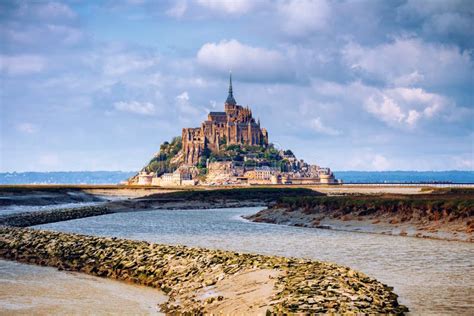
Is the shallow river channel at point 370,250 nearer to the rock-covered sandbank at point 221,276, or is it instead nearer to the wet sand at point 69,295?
the rock-covered sandbank at point 221,276

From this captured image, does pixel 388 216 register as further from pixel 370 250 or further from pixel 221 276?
pixel 221 276

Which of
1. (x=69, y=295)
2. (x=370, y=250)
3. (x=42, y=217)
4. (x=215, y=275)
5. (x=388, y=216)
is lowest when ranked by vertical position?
(x=69, y=295)

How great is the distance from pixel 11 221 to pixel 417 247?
2876 centimetres

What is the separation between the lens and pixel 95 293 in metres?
22.0

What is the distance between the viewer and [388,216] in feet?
144

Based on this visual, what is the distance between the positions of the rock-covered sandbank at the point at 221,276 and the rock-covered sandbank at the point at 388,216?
53.7 feet

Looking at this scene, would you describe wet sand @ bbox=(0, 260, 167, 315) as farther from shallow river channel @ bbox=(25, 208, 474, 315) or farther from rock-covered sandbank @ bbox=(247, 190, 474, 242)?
rock-covered sandbank @ bbox=(247, 190, 474, 242)

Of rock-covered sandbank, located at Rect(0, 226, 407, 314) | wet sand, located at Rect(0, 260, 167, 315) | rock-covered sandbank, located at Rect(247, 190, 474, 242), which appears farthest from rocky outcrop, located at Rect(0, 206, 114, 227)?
wet sand, located at Rect(0, 260, 167, 315)

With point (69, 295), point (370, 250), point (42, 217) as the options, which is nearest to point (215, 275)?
point (69, 295)

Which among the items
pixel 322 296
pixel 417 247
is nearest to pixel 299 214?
pixel 417 247

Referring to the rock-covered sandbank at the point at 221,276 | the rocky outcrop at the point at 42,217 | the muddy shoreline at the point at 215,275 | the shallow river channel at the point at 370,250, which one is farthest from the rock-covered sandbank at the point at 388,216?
the muddy shoreline at the point at 215,275

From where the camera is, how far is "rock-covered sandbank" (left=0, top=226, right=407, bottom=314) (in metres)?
16.7

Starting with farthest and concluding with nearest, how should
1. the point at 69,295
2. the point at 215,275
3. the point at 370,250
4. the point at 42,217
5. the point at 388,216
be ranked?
the point at 42,217
the point at 388,216
the point at 370,250
the point at 69,295
the point at 215,275

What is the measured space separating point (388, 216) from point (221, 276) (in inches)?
995
